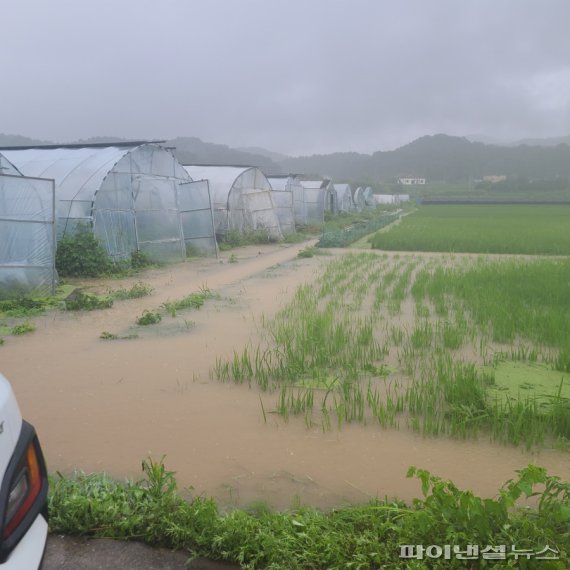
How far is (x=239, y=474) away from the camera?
132 inches

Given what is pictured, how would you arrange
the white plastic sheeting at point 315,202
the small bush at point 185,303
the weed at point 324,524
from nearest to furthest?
the weed at point 324,524, the small bush at point 185,303, the white plastic sheeting at point 315,202

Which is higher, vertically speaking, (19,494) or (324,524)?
(19,494)

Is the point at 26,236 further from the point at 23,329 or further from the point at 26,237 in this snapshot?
the point at 23,329

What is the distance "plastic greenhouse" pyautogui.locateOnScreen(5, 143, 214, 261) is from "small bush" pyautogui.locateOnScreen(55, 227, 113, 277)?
54 centimetres

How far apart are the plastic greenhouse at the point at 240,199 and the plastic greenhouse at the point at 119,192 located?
3.31 metres

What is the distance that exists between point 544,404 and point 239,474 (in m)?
2.45

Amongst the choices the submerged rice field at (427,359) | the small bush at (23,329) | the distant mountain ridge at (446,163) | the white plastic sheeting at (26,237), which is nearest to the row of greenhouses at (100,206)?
the white plastic sheeting at (26,237)

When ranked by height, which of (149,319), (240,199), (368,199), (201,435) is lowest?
(201,435)

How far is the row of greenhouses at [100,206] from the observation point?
29.6ft

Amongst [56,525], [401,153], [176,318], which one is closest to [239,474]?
[56,525]

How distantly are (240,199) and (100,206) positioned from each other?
751cm

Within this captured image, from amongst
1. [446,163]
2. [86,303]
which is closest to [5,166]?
[86,303]

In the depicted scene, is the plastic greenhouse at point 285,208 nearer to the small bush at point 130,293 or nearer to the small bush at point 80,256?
the small bush at point 80,256

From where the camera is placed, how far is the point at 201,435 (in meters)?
3.89
